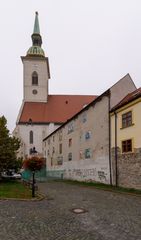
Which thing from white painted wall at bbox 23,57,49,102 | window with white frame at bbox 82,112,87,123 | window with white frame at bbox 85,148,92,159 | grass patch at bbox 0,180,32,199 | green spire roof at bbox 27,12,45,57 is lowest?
grass patch at bbox 0,180,32,199

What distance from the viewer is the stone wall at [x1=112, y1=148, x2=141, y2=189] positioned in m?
21.2

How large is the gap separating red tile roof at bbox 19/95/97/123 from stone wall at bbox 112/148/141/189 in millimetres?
41743

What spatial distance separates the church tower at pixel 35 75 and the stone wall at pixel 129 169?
1857 inches

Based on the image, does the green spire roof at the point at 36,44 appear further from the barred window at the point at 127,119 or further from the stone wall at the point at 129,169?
the stone wall at the point at 129,169

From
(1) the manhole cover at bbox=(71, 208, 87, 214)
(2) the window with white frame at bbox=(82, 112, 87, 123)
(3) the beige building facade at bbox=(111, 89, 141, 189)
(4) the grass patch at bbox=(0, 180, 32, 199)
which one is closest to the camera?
(1) the manhole cover at bbox=(71, 208, 87, 214)

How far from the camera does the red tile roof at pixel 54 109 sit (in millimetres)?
65062

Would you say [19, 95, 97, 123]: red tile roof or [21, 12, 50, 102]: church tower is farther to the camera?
[21, 12, 50, 102]: church tower

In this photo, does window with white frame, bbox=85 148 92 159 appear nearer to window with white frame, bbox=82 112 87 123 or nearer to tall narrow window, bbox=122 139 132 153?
window with white frame, bbox=82 112 87 123

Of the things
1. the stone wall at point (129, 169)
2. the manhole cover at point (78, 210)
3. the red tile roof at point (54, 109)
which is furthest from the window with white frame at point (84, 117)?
the red tile roof at point (54, 109)

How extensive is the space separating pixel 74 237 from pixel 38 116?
5792 centimetres

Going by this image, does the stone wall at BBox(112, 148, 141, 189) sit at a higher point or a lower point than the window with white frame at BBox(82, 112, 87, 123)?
lower

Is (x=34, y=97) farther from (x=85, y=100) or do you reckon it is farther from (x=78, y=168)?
(x=78, y=168)

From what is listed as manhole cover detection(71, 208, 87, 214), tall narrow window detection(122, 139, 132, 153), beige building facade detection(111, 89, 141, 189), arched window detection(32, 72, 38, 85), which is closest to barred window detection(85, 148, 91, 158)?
beige building facade detection(111, 89, 141, 189)

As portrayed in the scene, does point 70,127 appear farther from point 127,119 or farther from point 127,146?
point 127,146
